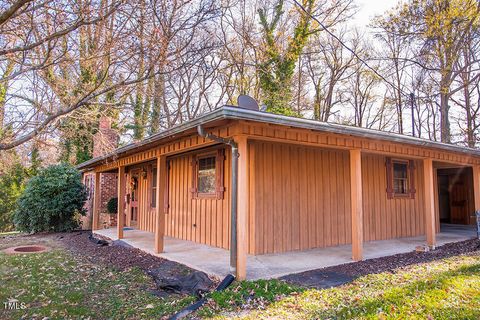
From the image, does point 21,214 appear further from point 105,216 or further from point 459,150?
point 459,150

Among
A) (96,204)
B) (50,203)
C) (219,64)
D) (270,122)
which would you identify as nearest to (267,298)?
(270,122)

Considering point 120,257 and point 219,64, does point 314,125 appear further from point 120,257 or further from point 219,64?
point 219,64

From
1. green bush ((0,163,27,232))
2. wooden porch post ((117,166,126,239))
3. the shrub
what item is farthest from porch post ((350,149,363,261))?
green bush ((0,163,27,232))

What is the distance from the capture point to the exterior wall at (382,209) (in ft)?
25.7

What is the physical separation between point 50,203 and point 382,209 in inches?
408

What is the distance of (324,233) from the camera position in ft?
23.1

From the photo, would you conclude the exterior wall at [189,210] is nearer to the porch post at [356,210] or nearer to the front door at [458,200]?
the porch post at [356,210]

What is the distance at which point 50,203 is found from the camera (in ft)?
36.5

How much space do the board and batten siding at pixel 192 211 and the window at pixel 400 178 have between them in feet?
14.3

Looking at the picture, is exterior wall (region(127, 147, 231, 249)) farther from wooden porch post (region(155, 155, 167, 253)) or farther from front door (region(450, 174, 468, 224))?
front door (region(450, 174, 468, 224))

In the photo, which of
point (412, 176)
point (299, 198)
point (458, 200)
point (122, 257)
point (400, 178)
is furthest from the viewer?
point (458, 200)

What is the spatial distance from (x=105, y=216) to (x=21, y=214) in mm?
2737

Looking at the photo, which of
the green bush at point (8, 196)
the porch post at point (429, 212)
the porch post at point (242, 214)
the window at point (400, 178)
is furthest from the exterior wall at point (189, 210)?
the green bush at point (8, 196)

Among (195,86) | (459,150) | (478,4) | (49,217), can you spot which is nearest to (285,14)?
(195,86)
